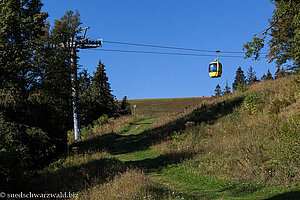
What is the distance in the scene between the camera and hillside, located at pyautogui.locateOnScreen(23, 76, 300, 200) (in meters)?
9.15

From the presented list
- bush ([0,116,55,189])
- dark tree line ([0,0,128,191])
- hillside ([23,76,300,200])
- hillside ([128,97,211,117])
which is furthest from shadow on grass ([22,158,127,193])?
hillside ([128,97,211,117])

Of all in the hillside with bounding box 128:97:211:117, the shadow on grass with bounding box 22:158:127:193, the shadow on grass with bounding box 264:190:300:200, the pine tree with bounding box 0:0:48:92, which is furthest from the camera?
the hillside with bounding box 128:97:211:117

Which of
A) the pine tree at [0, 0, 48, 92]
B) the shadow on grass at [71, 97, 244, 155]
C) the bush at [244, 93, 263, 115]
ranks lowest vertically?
the shadow on grass at [71, 97, 244, 155]

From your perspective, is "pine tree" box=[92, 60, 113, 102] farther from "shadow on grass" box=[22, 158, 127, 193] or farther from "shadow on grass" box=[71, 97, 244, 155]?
"shadow on grass" box=[22, 158, 127, 193]

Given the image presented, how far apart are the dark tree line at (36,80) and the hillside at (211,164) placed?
2897 mm

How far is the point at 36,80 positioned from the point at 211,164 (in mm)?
13147

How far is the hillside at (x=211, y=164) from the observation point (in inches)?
360

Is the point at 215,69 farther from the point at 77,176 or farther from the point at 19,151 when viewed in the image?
the point at 19,151

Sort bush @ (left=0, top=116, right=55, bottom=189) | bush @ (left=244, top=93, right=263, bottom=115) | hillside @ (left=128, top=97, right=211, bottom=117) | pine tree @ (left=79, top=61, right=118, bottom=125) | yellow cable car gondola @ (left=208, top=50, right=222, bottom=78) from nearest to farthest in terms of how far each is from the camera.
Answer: bush @ (left=0, top=116, right=55, bottom=189) < bush @ (left=244, top=93, right=263, bottom=115) < yellow cable car gondola @ (left=208, top=50, right=222, bottom=78) < pine tree @ (left=79, top=61, right=118, bottom=125) < hillside @ (left=128, top=97, right=211, bottom=117)

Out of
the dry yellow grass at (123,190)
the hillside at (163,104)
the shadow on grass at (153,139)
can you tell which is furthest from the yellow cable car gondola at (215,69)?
the hillside at (163,104)

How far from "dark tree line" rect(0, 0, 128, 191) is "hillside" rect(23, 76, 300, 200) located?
9.51 ft

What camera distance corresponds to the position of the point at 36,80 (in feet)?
58.5

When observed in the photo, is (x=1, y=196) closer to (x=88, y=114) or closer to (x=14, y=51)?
(x=14, y=51)

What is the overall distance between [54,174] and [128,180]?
5.27 metres
